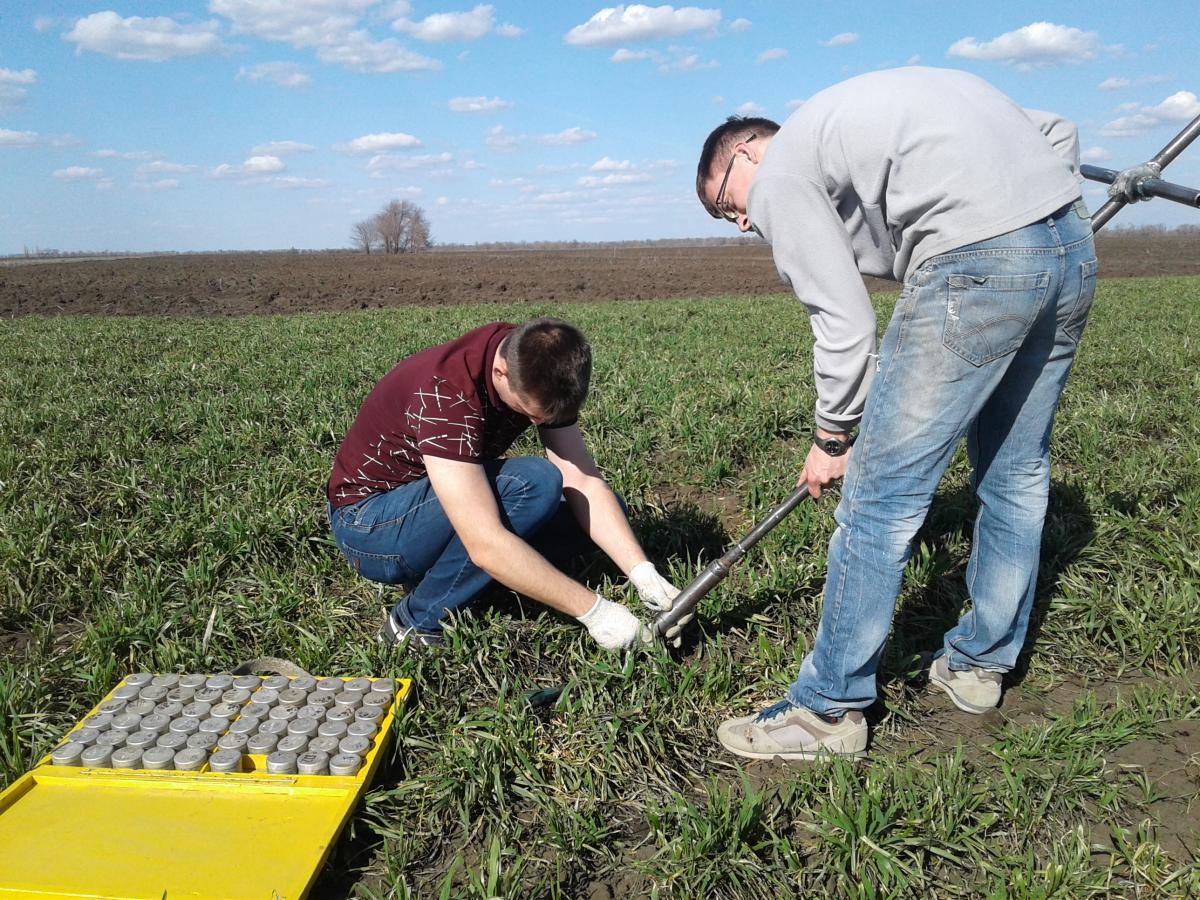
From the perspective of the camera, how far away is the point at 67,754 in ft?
7.18

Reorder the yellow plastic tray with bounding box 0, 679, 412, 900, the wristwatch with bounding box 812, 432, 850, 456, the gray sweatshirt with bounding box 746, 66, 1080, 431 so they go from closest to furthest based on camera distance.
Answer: the yellow plastic tray with bounding box 0, 679, 412, 900
the gray sweatshirt with bounding box 746, 66, 1080, 431
the wristwatch with bounding box 812, 432, 850, 456

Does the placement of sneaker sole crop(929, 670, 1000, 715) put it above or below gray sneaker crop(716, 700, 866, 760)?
below

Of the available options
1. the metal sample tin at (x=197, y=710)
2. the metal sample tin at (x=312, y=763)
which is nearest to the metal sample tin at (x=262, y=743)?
the metal sample tin at (x=312, y=763)

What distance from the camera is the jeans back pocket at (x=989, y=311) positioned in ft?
6.74

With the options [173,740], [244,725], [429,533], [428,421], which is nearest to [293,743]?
[244,725]

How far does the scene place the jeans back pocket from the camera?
205 centimetres

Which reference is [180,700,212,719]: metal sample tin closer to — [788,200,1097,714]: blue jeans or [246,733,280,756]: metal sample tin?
[246,733,280,756]: metal sample tin

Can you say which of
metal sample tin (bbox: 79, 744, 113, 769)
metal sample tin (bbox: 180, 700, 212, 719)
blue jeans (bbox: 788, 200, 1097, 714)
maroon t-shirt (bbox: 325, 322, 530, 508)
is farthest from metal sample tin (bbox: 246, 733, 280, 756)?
blue jeans (bbox: 788, 200, 1097, 714)

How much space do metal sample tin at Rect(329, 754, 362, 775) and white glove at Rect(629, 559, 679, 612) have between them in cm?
118

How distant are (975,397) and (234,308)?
67.5 feet

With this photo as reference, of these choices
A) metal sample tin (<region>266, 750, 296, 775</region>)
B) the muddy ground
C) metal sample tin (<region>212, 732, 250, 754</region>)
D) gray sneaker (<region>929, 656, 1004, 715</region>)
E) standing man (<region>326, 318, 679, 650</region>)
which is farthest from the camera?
the muddy ground

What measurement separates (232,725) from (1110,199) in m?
2.97

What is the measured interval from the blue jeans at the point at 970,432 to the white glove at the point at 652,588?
2.01 feet

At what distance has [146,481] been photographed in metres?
4.62
